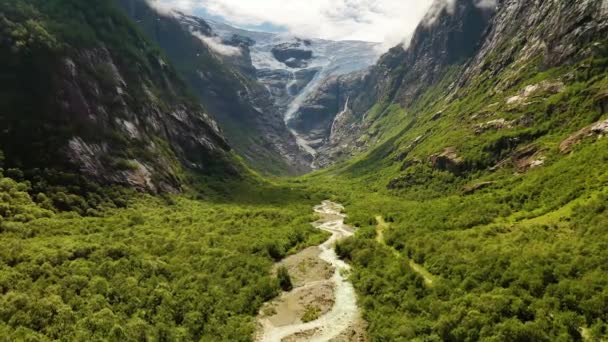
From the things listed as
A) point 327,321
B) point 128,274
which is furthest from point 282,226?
point 128,274

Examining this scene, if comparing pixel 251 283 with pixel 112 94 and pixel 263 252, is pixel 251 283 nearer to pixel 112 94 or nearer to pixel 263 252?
pixel 263 252

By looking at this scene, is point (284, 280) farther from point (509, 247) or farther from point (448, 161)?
point (448, 161)

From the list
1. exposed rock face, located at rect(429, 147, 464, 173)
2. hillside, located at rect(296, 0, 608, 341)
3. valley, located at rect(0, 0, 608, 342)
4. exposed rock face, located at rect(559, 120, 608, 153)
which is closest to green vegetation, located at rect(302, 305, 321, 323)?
valley, located at rect(0, 0, 608, 342)

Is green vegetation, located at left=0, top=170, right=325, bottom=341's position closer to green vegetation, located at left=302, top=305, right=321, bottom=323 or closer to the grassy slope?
green vegetation, located at left=302, top=305, right=321, bottom=323

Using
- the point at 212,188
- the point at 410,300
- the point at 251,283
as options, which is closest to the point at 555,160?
the point at 410,300

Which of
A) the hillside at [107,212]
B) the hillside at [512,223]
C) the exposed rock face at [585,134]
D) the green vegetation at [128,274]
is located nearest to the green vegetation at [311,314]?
the hillside at [512,223]

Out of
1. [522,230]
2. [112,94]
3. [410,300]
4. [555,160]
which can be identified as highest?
[112,94]
